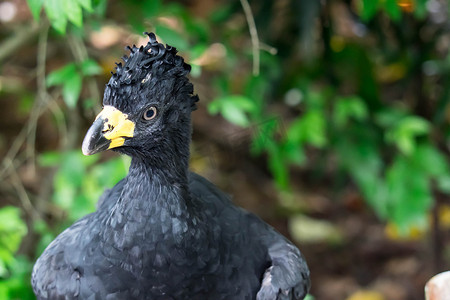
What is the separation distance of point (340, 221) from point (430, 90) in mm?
1481

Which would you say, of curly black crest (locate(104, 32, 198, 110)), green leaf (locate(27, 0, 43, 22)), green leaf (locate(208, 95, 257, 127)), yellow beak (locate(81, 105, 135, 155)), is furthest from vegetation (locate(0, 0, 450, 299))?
yellow beak (locate(81, 105, 135, 155))

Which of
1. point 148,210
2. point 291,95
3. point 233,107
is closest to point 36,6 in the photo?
point 148,210

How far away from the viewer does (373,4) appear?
302cm

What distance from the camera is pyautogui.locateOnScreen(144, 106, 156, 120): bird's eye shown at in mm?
2053

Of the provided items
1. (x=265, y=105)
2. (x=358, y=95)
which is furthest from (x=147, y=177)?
(x=358, y=95)

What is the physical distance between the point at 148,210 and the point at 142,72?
0.49 metres

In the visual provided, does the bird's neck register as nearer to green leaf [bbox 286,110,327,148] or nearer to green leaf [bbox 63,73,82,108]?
green leaf [bbox 63,73,82,108]

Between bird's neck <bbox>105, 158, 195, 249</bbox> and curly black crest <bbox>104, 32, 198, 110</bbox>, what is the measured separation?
0.98 ft

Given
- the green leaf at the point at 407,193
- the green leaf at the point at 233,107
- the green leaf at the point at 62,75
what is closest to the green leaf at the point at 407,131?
the green leaf at the point at 407,193

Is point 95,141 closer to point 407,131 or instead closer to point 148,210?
point 148,210

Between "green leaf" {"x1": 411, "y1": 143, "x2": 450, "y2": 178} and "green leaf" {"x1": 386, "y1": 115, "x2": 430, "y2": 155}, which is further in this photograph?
"green leaf" {"x1": 411, "y1": 143, "x2": 450, "y2": 178}

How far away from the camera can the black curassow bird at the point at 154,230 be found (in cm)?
202

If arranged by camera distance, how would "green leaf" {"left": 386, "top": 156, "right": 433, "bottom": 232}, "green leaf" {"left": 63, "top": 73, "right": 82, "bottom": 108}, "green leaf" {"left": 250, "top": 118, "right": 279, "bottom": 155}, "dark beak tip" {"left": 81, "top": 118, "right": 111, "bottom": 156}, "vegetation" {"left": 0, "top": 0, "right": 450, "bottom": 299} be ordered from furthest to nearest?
"green leaf" {"left": 386, "top": 156, "right": 433, "bottom": 232}
"green leaf" {"left": 250, "top": 118, "right": 279, "bottom": 155}
"vegetation" {"left": 0, "top": 0, "right": 450, "bottom": 299}
"green leaf" {"left": 63, "top": 73, "right": 82, "bottom": 108}
"dark beak tip" {"left": 81, "top": 118, "right": 111, "bottom": 156}

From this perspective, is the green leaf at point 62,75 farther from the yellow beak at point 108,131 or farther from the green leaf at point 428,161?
the green leaf at point 428,161
